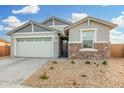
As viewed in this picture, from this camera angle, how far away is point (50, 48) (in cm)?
1440

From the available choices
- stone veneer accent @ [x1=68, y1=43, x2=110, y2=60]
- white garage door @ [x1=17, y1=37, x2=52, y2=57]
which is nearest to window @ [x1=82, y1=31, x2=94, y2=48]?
stone veneer accent @ [x1=68, y1=43, x2=110, y2=60]

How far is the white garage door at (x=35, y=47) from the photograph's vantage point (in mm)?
14508

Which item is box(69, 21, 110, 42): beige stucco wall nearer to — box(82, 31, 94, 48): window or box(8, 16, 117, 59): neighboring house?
box(8, 16, 117, 59): neighboring house

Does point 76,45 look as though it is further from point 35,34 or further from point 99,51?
point 35,34

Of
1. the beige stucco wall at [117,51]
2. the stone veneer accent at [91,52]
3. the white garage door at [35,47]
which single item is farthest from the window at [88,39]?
the beige stucco wall at [117,51]

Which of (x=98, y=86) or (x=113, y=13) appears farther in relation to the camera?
(x=113, y=13)

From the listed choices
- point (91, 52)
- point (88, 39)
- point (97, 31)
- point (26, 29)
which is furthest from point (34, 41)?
point (97, 31)

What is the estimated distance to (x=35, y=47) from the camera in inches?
584

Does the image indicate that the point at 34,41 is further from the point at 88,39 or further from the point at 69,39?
the point at 88,39

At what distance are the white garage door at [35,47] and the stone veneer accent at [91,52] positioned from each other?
2.50 metres

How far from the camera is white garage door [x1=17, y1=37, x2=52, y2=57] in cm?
1451

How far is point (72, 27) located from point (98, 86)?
7744 millimetres
